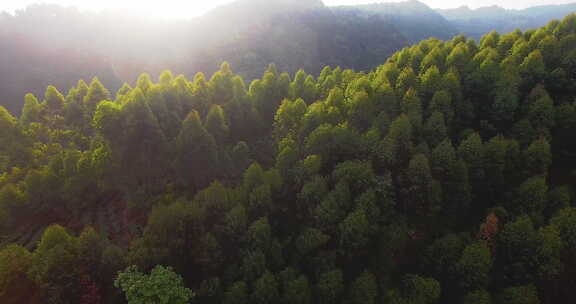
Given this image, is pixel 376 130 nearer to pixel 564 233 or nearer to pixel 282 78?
pixel 564 233

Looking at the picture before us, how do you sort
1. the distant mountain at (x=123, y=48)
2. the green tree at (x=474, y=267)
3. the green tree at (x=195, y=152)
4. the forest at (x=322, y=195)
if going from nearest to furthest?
1. the green tree at (x=474, y=267)
2. the forest at (x=322, y=195)
3. the green tree at (x=195, y=152)
4. the distant mountain at (x=123, y=48)

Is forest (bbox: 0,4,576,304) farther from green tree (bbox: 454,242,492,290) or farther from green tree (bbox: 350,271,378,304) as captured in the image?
green tree (bbox: 350,271,378,304)

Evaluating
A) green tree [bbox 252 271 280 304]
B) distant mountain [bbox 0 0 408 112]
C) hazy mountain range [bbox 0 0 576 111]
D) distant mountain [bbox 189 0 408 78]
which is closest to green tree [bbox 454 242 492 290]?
green tree [bbox 252 271 280 304]

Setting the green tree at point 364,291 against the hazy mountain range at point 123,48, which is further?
the hazy mountain range at point 123,48

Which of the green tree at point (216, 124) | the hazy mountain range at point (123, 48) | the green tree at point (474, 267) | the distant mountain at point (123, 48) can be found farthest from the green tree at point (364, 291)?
the hazy mountain range at point (123, 48)

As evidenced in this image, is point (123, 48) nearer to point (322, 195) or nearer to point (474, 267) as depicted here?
point (322, 195)

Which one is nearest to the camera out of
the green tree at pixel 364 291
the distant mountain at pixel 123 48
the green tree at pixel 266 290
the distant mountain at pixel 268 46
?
the green tree at pixel 266 290

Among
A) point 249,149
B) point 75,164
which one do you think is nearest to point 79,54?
point 75,164

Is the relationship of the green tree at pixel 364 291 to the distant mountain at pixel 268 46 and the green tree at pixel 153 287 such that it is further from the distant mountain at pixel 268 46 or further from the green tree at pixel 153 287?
the distant mountain at pixel 268 46
